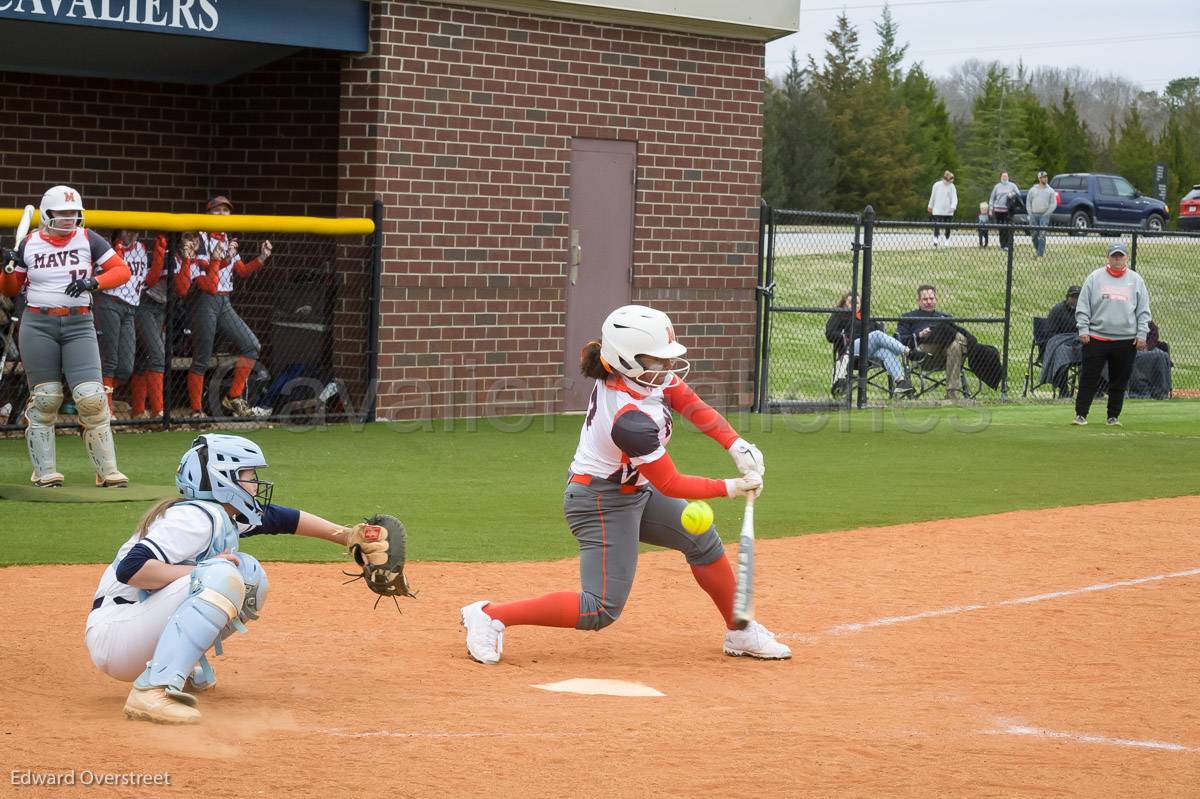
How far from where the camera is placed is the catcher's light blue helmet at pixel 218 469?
233 inches

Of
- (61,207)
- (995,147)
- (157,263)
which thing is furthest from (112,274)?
(995,147)

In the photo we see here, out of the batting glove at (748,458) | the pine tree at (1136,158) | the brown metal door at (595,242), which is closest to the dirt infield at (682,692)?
the batting glove at (748,458)

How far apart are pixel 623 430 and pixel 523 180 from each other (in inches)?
427

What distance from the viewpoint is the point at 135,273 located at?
1462 cm

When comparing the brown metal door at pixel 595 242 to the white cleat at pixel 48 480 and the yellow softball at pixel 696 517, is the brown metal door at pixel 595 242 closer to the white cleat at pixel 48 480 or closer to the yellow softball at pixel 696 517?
the white cleat at pixel 48 480

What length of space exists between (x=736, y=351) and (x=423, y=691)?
1307cm

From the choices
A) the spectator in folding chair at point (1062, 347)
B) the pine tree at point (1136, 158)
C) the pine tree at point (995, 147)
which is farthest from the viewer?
the pine tree at point (995, 147)

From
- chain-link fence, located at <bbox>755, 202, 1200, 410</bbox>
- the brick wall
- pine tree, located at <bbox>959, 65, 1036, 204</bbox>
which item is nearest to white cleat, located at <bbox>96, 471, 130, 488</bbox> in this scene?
the brick wall

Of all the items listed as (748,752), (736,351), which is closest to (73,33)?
(736,351)

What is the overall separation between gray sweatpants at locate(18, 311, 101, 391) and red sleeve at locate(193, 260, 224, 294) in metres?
4.14

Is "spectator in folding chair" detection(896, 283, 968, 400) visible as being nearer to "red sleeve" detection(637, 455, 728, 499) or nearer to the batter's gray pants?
the batter's gray pants

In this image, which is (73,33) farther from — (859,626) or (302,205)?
(859,626)

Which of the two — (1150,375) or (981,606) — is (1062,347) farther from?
(981,606)

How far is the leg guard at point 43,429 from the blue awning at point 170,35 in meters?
4.64
